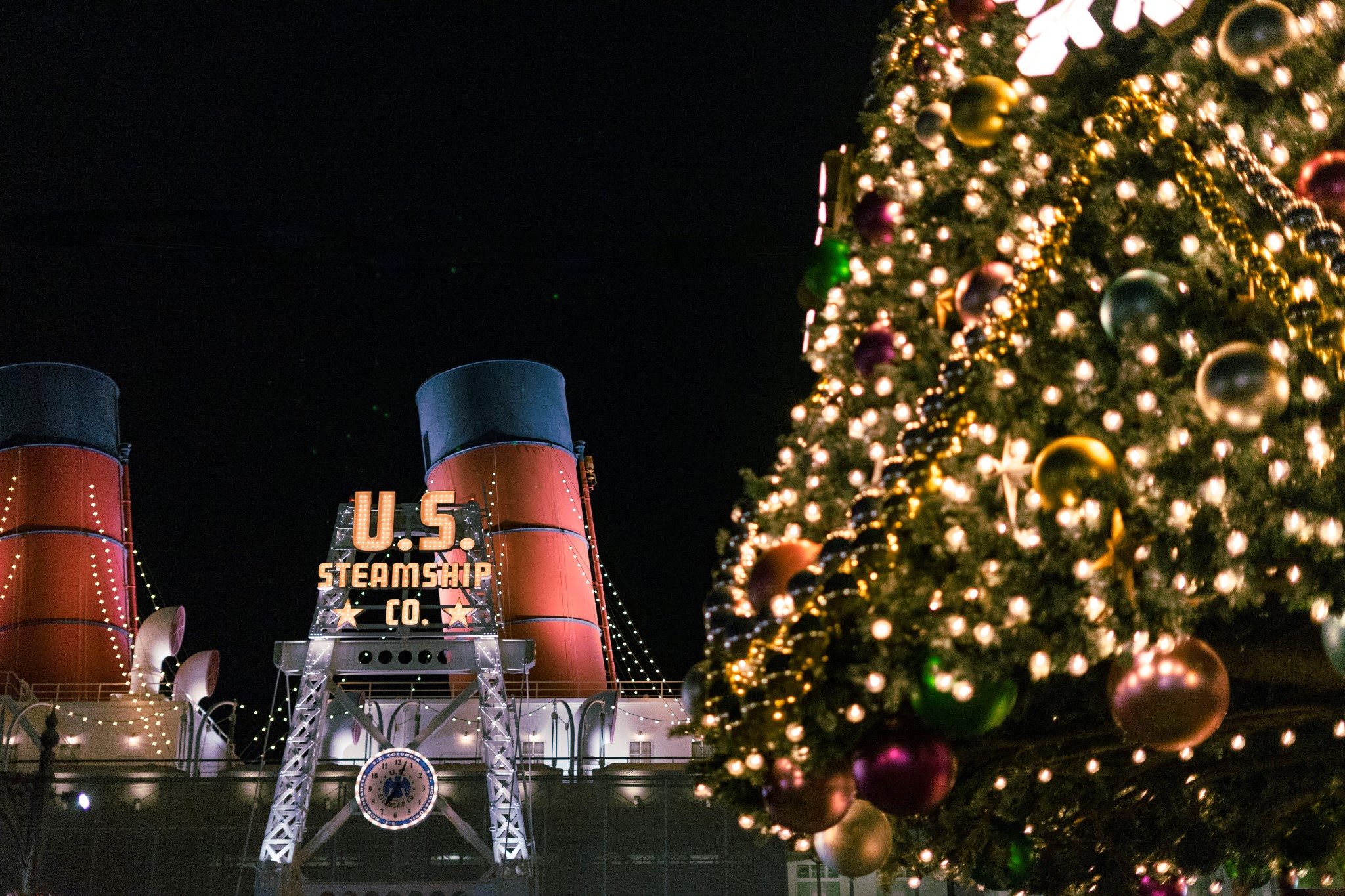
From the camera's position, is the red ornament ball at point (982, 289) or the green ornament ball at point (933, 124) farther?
the green ornament ball at point (933, 124)

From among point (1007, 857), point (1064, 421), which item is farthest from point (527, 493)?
point (1064, 421)

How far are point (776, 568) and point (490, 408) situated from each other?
67.7 ft

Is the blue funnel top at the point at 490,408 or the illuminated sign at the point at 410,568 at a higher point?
the blue funnel top at the point at 490,408

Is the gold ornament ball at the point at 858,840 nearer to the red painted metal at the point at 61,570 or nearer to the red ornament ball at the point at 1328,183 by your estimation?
the red ornament ball at the point at 1328,183

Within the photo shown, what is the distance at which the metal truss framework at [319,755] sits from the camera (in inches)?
635

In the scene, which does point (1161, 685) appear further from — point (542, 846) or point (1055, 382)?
point (542, 846)

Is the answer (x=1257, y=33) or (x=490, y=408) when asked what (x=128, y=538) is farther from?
(x=1257, y=33)

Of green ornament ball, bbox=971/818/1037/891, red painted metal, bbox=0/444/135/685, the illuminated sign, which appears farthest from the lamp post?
red painted metal, bbox=0/444/135/685

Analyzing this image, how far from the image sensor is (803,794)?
15.8ft

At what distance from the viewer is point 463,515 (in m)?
19.6

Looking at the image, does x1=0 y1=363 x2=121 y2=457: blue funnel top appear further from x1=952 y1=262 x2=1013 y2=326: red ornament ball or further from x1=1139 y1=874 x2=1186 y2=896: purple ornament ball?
x1=952 y1=262 x2=1013 y2=326: red ornament ball

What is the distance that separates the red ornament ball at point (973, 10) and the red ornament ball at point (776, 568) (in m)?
2.50

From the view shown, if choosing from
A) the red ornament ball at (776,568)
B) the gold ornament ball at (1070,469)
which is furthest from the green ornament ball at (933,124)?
the red ornament ball at (776,568)

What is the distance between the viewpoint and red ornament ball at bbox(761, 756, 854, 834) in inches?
190
